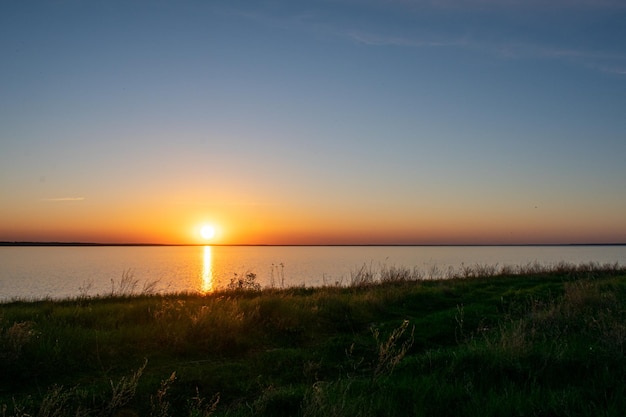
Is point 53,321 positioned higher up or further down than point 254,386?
higher up

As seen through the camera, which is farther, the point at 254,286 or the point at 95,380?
the point at 254,286

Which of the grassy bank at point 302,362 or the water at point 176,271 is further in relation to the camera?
the water at point 176,271

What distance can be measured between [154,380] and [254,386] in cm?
157

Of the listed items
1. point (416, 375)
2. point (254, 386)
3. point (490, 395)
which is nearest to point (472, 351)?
point (416, 375)

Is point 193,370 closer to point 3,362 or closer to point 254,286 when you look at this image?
point 3,362

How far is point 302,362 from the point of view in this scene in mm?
8586

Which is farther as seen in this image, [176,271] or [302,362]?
[176,271]

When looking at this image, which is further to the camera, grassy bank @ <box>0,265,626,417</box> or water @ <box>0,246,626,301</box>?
water @ <box>0,246,626,301</box>

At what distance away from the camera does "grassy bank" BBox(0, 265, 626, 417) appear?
233 inches

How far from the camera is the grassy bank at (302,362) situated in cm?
591

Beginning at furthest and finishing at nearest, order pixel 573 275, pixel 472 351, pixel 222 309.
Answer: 1. pixel 573 275
2. pixel 222 309
3. pixel 472 351

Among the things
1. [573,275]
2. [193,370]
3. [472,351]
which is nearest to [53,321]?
[193,370]

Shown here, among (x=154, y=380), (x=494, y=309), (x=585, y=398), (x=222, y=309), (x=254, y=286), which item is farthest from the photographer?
(x=254, y=286)

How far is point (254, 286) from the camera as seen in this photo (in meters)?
19.7
